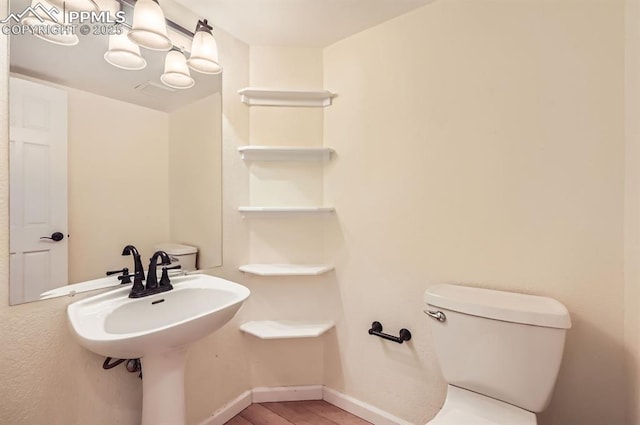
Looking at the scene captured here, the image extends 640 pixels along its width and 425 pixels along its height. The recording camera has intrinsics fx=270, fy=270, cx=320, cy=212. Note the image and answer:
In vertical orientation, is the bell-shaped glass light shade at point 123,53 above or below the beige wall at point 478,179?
above

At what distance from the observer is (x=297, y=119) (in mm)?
1615

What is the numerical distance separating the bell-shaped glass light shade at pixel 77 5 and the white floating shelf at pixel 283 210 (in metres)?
0.98

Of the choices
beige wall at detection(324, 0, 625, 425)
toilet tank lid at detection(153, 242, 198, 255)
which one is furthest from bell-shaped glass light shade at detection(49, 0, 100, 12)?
beige wall at detection(324, 0, 625, 425)

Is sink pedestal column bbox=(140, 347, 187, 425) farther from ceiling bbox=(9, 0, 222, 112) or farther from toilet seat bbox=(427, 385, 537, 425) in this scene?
ceiling bbox=(9, 0, 222, 112)

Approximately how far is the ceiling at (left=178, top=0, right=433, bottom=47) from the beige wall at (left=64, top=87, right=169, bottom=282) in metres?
0.61

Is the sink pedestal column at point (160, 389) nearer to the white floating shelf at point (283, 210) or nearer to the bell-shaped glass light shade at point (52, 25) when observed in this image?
the white floating shelf at point (283, 210)

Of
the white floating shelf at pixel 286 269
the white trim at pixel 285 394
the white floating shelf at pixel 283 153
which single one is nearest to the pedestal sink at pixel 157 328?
the white floating shelf at pixel 286 269

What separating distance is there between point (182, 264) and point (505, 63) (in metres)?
1.74

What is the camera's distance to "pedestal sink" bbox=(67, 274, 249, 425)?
0.81m

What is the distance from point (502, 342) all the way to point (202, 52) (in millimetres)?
1736

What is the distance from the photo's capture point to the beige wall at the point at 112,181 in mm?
1037

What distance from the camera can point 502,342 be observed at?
0.95 m

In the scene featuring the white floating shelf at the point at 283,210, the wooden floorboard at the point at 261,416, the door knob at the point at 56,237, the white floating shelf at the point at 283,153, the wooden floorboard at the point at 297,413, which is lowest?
the wooden floorboard at the point at 261,416

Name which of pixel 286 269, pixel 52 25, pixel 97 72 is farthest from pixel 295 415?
pixel 52 25
